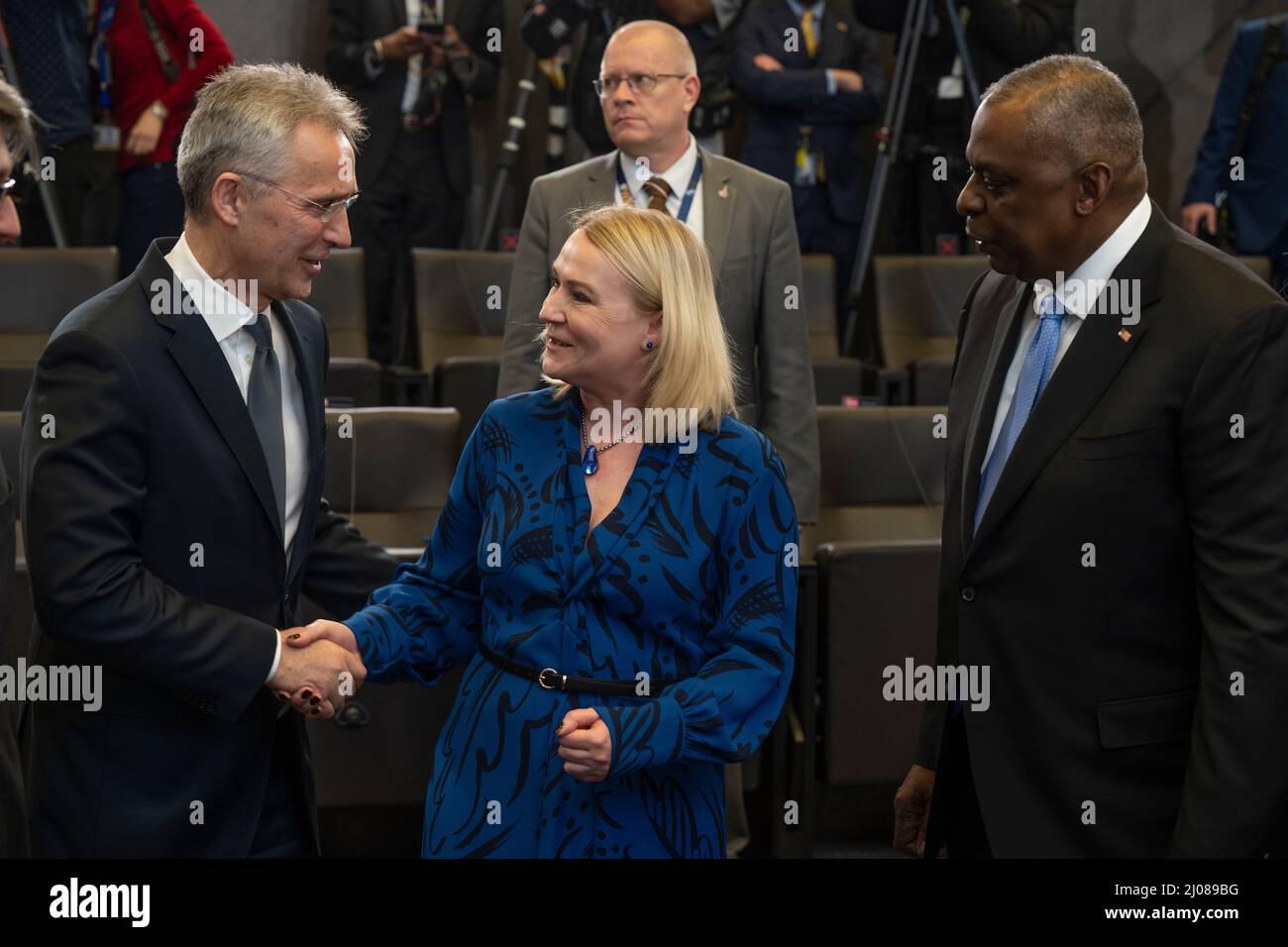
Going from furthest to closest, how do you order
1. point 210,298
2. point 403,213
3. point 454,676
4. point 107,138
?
point 403,213 < point 107,138 < point 454,676 < point 210,298

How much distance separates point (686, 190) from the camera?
3.60 meters

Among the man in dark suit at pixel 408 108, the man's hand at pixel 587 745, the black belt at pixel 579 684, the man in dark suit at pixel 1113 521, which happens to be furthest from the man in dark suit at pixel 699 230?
the man in dark suit at pixel 408 108

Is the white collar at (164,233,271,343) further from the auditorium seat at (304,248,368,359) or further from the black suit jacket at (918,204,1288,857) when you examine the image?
the auditorium seat at (304,248,368,359)

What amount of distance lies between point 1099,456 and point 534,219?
1912 millimetres

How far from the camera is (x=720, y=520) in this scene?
6.49ft

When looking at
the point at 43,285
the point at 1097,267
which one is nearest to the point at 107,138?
the point at 43,285

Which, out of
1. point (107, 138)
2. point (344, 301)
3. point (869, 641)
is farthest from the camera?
point (344, 301)

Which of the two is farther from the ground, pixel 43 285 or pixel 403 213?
pixel 403 213

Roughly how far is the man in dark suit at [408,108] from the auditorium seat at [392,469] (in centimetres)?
229

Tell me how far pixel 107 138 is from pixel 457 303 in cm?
152

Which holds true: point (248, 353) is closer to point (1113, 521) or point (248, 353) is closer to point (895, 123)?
point (1113, 521)

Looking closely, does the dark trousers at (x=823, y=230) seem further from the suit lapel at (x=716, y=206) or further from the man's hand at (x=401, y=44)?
the suit lapel at (x=716, y=206)

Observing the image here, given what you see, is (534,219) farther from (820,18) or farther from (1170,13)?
(1170,13)

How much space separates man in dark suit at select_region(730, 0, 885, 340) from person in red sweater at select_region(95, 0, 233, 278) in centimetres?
216
